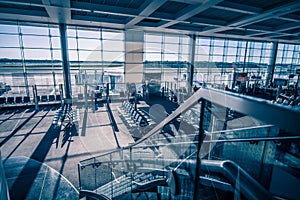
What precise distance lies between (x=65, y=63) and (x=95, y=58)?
1.61 meters

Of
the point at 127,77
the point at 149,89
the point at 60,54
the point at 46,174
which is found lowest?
the point at 46,174

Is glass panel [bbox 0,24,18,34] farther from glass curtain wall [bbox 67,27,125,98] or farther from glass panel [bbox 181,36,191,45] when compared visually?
glass panel [bbox 181,36,191,45]

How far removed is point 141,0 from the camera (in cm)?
605

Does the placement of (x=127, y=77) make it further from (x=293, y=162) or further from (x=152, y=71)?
(x=293, y=162)

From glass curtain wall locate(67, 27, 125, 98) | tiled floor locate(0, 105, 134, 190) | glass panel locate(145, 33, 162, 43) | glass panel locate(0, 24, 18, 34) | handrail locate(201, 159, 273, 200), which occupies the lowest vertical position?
tiled floor locate(0, 105, 134, 190)

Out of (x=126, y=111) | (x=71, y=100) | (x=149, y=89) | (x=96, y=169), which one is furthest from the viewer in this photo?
(x=149, y=89)

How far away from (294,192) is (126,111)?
7.48 metres

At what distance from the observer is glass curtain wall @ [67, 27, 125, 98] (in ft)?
30.4

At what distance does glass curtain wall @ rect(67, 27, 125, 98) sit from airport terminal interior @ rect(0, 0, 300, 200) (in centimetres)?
6

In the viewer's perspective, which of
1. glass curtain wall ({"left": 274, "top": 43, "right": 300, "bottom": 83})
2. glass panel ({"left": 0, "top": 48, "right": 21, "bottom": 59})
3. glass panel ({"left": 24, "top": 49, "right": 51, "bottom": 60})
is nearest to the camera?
glass panel ({"left": 0, "top": 48, "right": 21, "bottom": 59})

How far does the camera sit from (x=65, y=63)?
9031 millimetres

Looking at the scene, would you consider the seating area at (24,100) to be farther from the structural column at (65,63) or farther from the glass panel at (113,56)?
the glass panel at (113,56)

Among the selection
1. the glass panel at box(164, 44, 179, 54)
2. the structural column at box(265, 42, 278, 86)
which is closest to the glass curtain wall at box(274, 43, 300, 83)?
the structural column at box(265, 42, 278, 86)

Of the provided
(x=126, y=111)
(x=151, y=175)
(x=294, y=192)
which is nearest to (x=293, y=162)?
(x=294, y=192)
